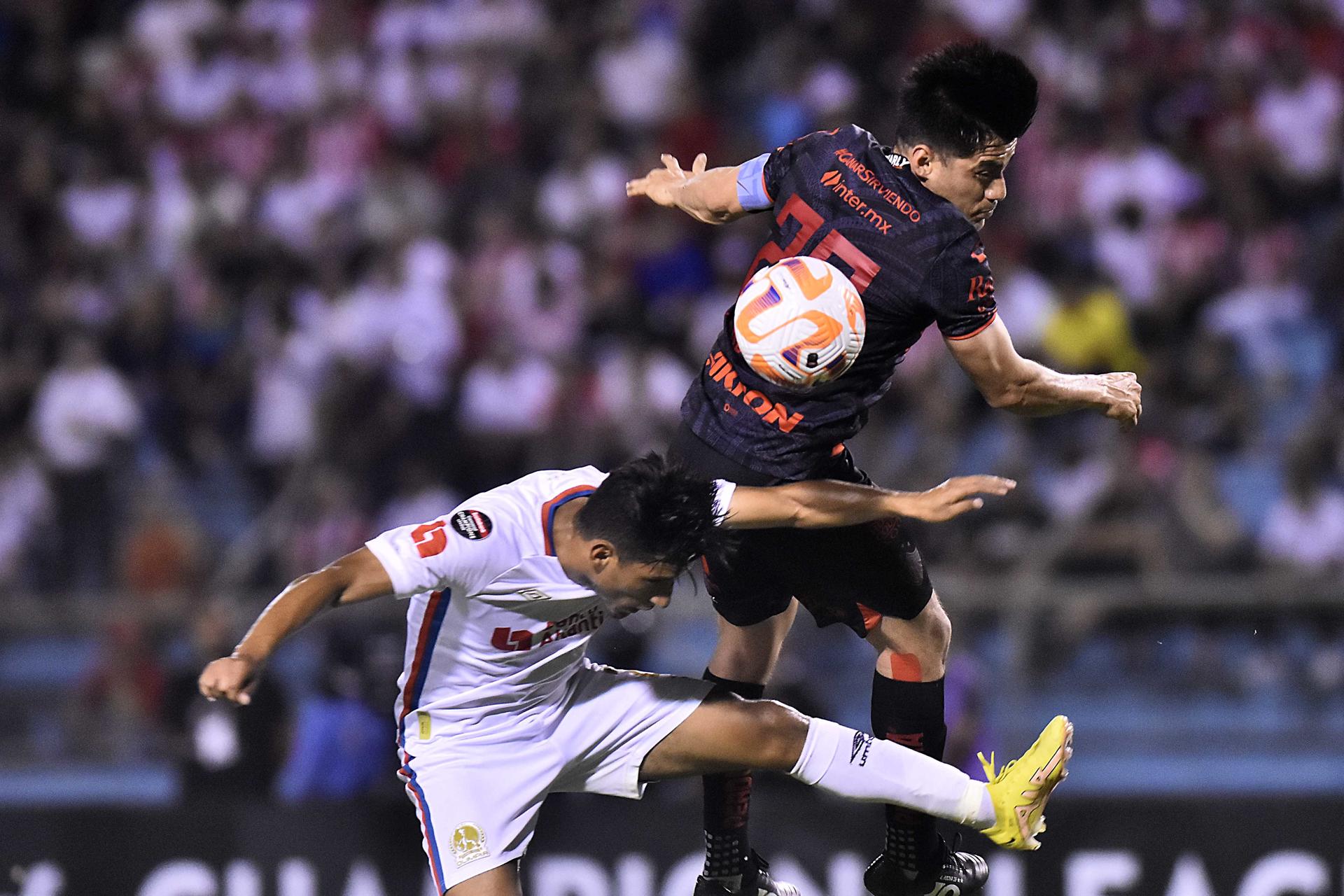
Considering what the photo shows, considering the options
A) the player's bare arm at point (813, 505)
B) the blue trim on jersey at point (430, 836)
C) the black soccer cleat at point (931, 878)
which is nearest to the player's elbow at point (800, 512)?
the player's bare arm at point (813, 505)

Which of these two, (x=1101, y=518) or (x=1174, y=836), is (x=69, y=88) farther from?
(x=1174, y=836)

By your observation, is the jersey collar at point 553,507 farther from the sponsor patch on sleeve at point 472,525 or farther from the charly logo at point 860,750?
the charly logo at point 860,750

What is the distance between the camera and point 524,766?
558cm

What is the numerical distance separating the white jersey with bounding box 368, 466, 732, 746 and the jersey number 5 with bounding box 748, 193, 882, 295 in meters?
0.69

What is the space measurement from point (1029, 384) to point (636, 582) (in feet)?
4.05

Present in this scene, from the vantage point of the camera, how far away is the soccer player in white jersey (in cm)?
505

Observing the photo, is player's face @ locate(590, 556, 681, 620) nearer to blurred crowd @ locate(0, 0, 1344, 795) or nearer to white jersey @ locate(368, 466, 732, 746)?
white jersey @ locate(368, 466, 732, 746)

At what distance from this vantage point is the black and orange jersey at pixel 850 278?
4902 millimetres

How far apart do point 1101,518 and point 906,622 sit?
3.74 meters

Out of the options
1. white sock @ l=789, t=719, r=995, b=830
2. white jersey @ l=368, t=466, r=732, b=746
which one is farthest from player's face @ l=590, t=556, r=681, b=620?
white sock @ l=789, t=719, r=995, b=830

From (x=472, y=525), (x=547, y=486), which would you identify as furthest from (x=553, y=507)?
(x=472, y=525)

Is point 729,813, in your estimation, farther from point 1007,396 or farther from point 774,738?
point 1007,396

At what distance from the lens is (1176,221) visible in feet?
35.6

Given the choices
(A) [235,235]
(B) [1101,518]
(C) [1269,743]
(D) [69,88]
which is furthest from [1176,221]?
(D) [69,88]
